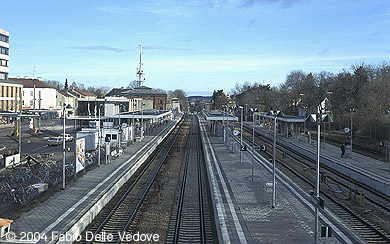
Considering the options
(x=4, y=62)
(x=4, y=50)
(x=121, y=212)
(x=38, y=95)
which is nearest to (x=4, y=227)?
(x=121, y=212)

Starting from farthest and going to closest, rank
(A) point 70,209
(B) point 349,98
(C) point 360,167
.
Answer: (B) point 349,98, (C) point 360,167, (A) point 70,209

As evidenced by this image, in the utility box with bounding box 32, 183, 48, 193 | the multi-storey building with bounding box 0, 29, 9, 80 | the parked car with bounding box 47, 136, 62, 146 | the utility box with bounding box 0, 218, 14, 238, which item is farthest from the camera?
the multi-storey building with bounding box 0, 29, 9, 80

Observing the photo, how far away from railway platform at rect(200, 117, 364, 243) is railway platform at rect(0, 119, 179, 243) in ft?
16.2

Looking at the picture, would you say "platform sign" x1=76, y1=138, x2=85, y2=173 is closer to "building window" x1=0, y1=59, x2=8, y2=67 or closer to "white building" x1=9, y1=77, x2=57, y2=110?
"building window" x1=0, y1=59, x2=8, y2=67

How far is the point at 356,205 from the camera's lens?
1645 cm

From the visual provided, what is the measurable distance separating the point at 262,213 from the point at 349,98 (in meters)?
48.8

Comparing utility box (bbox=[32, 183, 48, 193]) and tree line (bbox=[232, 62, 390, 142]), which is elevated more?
tree line (bbox=[232, 62, 390, 142])

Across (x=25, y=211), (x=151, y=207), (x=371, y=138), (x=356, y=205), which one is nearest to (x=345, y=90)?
(x=371, y=138)

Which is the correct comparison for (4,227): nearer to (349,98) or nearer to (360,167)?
(360,167)

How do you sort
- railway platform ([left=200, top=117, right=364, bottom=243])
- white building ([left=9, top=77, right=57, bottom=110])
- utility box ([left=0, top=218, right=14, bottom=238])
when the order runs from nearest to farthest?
utility box ([left=0, top=218, right=14, bottom=238])
railway platform ([left=200, top=117, right=364, bottom=243])
white building ([left=9, top=77, right=57, bottom=110])

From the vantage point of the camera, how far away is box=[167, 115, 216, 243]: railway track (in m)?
12.3

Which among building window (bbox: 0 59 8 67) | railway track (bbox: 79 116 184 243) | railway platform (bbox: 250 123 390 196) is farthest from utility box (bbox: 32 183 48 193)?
building window (bbox: 0 59 8 67)

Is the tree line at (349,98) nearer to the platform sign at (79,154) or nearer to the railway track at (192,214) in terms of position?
the railway track at (192,214)

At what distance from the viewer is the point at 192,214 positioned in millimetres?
15047
